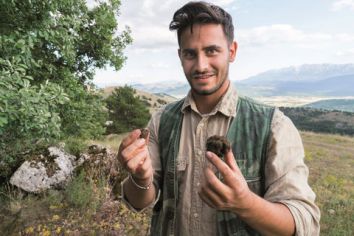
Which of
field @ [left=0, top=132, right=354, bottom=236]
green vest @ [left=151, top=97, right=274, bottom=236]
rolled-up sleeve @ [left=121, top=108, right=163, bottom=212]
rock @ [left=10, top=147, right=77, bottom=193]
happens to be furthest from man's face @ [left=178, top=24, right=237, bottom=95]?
rock @ [left=10, top=147, right=77, bottom=193]

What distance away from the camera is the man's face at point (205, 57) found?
104 inches

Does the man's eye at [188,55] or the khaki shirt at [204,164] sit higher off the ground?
the man's eye at [188,55]

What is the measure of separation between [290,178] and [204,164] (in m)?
0.71

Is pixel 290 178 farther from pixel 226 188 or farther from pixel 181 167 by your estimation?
pixel 181 167

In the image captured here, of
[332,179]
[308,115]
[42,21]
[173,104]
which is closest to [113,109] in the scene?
[332,179]

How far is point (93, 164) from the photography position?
9891mm

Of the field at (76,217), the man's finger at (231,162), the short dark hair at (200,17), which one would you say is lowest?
the field at (76,217)

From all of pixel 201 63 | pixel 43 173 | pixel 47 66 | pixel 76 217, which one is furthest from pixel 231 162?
pixel 47 66

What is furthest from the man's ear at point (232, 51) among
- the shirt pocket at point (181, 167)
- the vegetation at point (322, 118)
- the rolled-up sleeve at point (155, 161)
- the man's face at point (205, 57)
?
the vegetation at point (322, 118)

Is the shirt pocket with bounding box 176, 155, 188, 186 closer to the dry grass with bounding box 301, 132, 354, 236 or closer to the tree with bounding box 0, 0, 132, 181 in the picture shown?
the tree with bounding box 0, 0, 132, 181

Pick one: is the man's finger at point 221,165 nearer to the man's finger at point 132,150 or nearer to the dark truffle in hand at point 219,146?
the dark truffle in hand at point 219,146

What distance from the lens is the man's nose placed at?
2609mm

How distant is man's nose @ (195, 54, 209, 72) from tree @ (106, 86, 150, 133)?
104 ft

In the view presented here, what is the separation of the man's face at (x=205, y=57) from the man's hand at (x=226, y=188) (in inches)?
35.2
